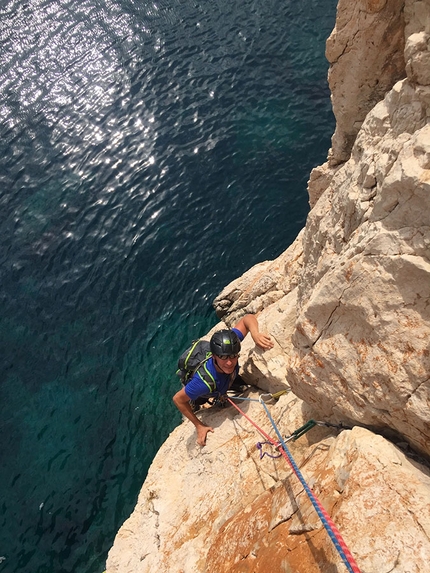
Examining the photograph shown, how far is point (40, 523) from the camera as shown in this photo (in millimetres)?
15445

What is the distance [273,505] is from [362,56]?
9297 millimetres

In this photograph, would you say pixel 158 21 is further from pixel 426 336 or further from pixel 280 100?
pixel 426 336

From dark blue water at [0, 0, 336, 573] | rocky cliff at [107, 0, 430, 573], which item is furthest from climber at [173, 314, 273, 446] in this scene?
dark blue water at [0, 0, 336, 573]

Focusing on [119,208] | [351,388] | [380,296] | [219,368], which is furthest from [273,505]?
[119,208]

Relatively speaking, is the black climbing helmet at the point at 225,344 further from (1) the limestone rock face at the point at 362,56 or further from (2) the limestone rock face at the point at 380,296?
(1) the limestone rock face at the point at 362,56

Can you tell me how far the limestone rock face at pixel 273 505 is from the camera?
5852 mm

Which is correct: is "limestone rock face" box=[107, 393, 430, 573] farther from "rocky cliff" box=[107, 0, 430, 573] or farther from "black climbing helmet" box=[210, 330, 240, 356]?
"black climbing helmet" box=[210, 330, 240, 356]

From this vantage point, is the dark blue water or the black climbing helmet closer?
the black climbing helmet

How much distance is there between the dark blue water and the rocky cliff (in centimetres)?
651

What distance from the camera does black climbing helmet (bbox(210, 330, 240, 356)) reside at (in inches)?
390

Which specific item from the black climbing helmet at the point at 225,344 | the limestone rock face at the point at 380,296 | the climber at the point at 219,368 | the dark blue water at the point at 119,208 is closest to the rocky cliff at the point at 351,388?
the limestone rock face at the point at 380,296

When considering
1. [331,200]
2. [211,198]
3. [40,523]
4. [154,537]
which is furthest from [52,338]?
[331,200]

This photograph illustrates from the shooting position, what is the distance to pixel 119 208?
2409 cm

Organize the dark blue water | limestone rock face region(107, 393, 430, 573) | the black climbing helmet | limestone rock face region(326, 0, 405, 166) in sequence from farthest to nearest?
the dark blue water
the black climbing helmet
limestone rock face region(326, 0, 405, 166)
limestone rock face region(107, 393, 430, 573)
